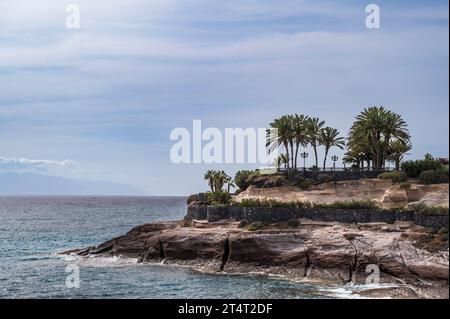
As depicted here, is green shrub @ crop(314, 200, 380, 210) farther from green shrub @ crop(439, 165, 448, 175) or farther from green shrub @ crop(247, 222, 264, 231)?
green shrub @ crop(439, 165, 448, 175)

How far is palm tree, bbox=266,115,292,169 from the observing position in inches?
3258

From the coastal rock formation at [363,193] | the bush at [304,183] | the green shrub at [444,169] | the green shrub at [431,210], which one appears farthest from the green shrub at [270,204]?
the green shrub at [444,169]

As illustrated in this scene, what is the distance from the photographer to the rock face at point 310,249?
54.1 metres

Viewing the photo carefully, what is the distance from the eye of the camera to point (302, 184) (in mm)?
77688

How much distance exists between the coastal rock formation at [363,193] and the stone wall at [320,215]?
295cm

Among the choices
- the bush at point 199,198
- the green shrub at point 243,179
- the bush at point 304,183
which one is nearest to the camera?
the bush at point 304,183

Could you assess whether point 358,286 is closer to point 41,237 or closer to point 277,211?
point 277,211

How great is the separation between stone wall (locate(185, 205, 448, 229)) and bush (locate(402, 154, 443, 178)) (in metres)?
11.1

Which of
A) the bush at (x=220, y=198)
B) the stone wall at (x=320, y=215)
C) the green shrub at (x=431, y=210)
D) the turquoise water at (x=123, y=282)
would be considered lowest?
the turquoise water at (x=123, y=282)

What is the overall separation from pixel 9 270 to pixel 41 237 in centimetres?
4041

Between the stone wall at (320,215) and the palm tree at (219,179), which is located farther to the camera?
the palm tree at (219,179)

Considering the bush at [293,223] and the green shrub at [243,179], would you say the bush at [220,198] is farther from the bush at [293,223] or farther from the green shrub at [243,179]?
the bush at [293,223]

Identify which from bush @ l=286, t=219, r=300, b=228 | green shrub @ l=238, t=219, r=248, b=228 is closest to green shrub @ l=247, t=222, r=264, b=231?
green shrub @ l=238, t=219, r=248, b=228

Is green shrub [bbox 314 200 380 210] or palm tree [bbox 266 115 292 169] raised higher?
palm tree [bbox 266 115 292 169]
